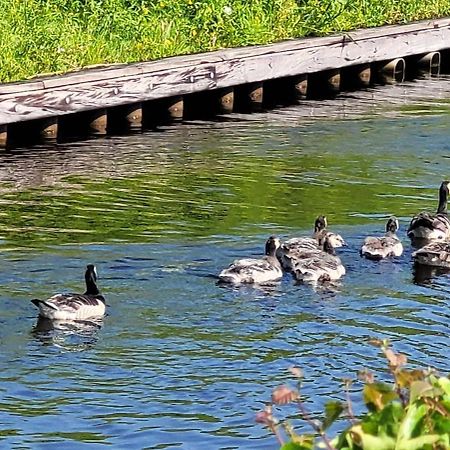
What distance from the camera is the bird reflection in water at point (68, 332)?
10.0 metres

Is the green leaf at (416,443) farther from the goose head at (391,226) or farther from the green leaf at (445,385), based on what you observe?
the goose head at (391,226)

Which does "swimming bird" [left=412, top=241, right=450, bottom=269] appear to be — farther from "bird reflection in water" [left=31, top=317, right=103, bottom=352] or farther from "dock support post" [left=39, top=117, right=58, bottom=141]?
"dock support post" [left=39, top=117, right=58, bottom=141]

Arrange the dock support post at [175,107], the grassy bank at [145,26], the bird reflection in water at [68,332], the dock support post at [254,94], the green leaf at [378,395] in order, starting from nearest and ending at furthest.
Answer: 1. the green leaf at [378,395]
2. the bird reflection in water at [68,332]
3. the grassy bank at [145,26]
4. the dock support post at [175,107]
5. the dock support post at [254,94]

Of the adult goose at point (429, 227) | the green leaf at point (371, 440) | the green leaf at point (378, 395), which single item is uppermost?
the green leaf at point (378, 395)

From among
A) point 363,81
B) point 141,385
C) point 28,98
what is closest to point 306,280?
point 141,385

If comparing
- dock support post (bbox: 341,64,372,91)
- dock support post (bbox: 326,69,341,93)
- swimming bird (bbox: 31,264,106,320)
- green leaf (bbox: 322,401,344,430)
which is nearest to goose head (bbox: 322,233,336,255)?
swimming bird (bbox: 31,264,106,320)

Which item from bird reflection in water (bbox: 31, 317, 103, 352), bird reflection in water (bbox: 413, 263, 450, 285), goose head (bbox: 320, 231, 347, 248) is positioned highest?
goose head (bbox: 320, 231, 347, 248)

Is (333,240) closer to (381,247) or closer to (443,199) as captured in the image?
(381,247)

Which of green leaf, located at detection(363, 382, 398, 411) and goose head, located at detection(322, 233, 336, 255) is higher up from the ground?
green leaf, located at detection(363, 382, 398, 411)

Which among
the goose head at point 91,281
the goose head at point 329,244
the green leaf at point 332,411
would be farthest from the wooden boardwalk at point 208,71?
the green leaf at point 332,411

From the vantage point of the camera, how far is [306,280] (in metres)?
11.9

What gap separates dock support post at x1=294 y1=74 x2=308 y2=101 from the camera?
2230 centimetres

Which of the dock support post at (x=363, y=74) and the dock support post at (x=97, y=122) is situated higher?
the dock support post at (x=363, y=74)

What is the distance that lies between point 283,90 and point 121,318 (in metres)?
12.3
